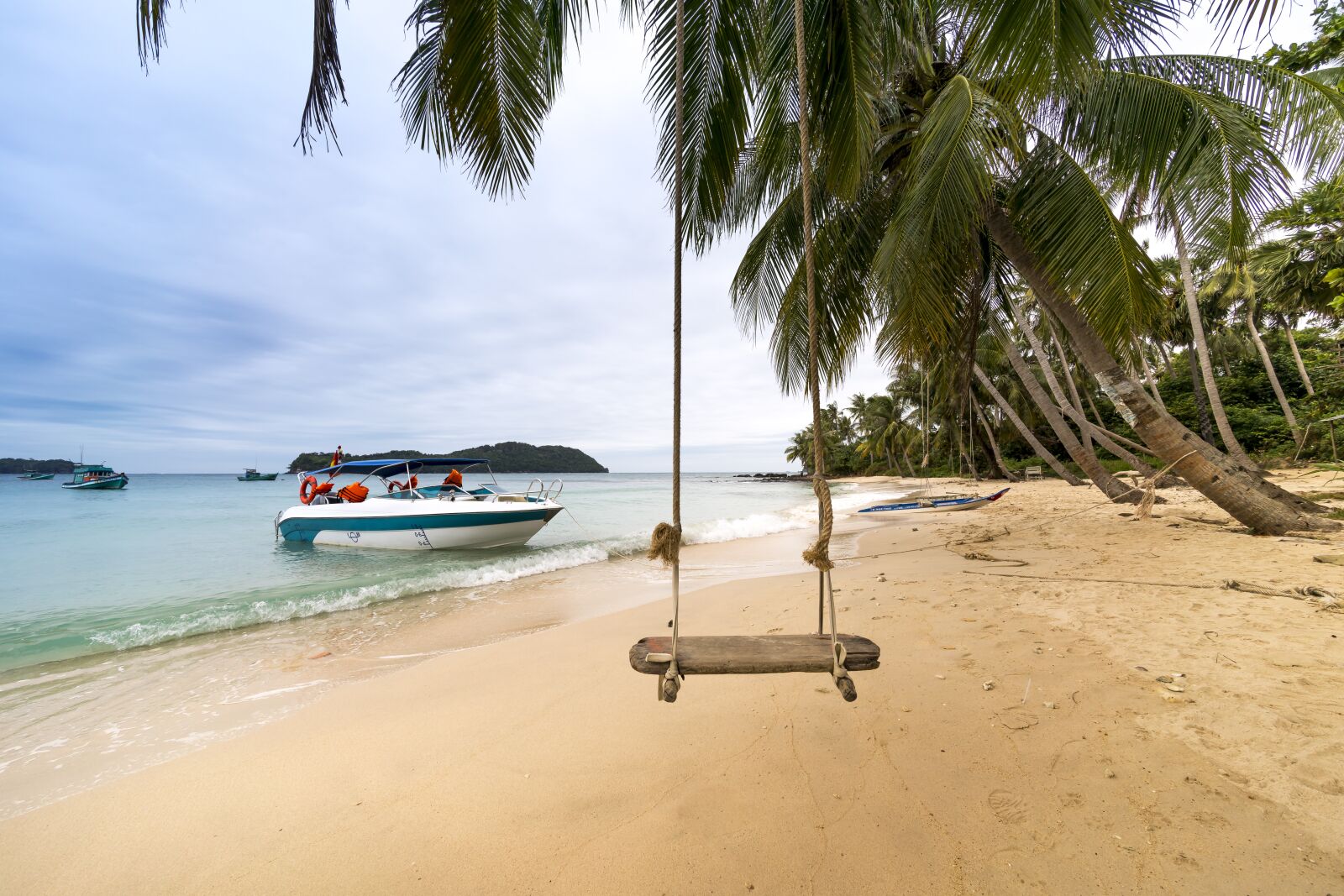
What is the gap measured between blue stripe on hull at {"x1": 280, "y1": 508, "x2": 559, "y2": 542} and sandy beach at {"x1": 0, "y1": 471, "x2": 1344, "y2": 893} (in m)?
6.71

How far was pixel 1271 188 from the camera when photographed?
4367 mm

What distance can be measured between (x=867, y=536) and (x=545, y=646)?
25.8 ft

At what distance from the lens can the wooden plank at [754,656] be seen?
6.05 ft

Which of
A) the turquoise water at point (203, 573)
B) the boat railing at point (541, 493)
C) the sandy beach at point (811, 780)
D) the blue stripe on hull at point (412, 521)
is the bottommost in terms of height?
the turquoise water at point (203, 573)

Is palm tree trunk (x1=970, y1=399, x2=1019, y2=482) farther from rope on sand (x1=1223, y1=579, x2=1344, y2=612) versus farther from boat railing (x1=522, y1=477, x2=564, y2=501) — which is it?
rope on sand (x1=1223, y1=579, x2=1344, y2=612)

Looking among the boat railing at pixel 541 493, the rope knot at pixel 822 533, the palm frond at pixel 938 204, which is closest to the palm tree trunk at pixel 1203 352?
the palm frond at pixel 938 204

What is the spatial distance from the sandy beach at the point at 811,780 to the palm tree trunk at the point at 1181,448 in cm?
239

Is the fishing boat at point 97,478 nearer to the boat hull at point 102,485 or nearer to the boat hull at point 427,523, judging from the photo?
the boat hull at point 102,485

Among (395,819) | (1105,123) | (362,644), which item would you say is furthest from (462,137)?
(1105,123)

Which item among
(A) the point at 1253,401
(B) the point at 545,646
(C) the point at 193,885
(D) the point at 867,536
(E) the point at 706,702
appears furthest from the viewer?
(A) the point at 1253,401

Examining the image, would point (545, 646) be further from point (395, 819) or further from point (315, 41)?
point (315, 41)

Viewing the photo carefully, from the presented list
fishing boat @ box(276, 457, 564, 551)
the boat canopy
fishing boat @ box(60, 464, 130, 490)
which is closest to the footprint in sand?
fishing boat @ box(276, 457, 564, 551)

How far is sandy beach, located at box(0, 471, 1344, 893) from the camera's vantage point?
164 cm

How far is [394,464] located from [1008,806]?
37.4 ft
